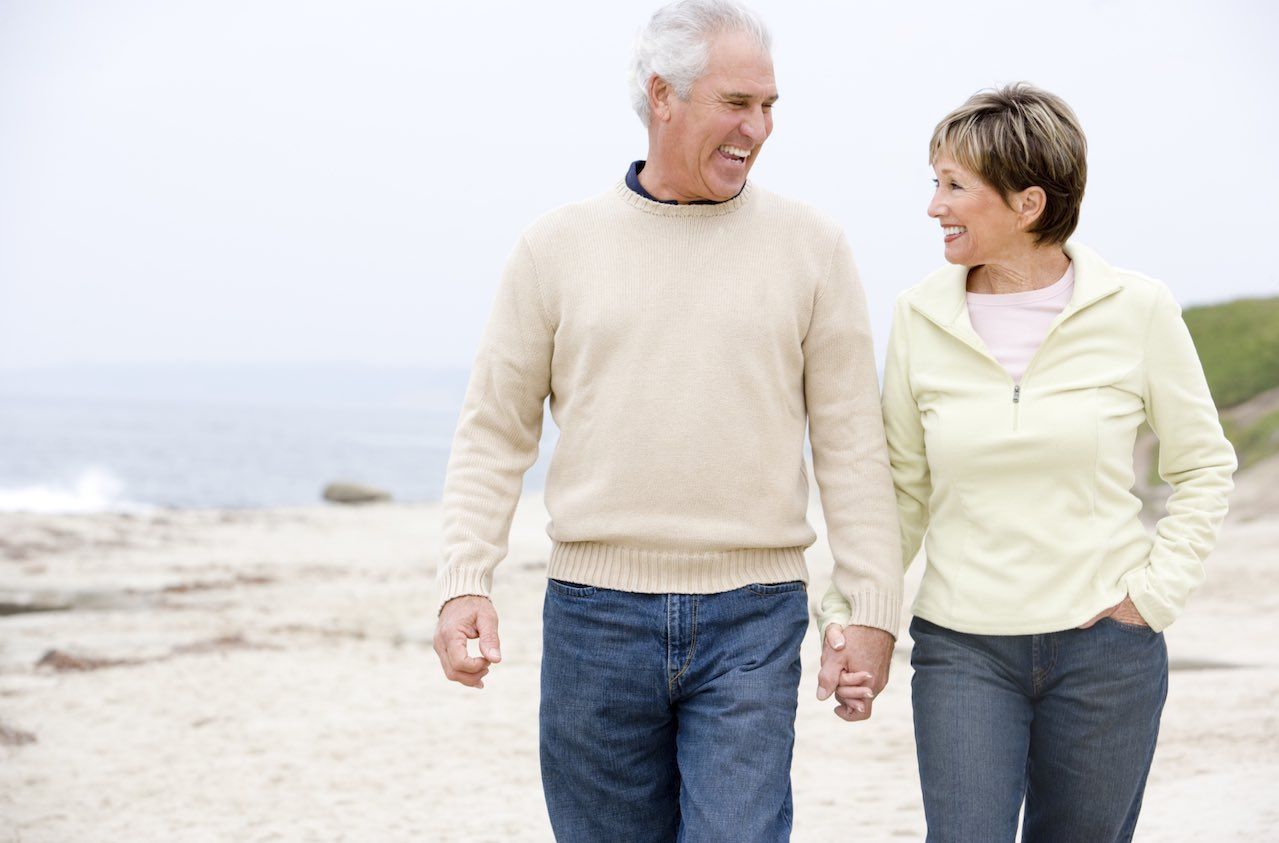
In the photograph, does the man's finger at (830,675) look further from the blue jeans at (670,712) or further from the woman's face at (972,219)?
the woman's face at (972,219)

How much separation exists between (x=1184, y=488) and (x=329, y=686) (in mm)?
7842

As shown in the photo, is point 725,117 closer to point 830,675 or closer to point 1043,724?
point 830,675

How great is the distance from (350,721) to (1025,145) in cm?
702

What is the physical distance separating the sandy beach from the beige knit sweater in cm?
330

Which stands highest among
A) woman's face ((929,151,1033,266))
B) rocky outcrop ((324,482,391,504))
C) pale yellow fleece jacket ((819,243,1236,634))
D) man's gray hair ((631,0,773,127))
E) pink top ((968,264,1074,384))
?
man's gray hair ((631,0,773,127))

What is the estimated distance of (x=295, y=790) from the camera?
7.34 metres

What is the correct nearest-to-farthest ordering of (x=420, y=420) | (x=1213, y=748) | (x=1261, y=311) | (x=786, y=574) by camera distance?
(x=786, y=574) < (x=1213, y=748) < (x=1261, y=311) < (x=420, y=420)

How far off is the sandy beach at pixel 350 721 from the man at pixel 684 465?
3307 millimetres

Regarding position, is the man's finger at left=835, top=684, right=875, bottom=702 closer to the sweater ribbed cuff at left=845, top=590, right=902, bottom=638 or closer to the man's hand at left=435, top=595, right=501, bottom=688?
the sweater ribbed cuff at left=845, top=590, right=902, bottom=638

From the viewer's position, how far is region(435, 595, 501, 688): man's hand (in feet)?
8.91

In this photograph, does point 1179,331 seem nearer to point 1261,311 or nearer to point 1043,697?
point 1043,697

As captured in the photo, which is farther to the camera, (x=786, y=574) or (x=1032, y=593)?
(x=786, y=574)

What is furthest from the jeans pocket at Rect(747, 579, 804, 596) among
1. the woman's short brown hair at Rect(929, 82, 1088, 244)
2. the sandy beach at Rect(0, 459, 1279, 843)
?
the sandy beach at Rect(0, 459, 1279, 843)

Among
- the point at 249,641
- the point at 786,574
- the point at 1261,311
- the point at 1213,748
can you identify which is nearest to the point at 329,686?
the point at 249,641
